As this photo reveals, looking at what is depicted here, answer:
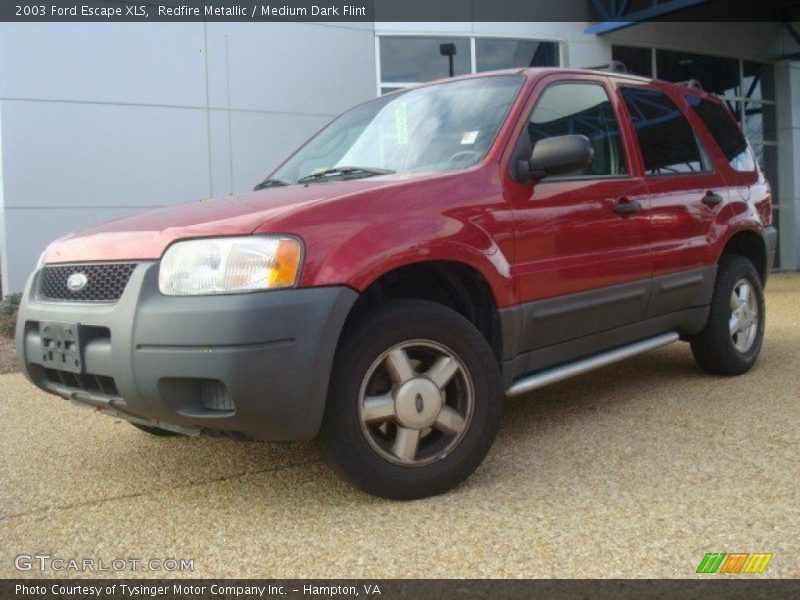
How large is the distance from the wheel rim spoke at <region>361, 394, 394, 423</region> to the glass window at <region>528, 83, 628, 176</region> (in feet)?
4.77

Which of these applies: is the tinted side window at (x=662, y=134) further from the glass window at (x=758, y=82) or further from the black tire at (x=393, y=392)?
the glass window at (x=758, y=82)

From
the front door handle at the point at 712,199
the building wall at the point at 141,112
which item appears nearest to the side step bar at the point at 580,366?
the front door handle at the point at 712,199

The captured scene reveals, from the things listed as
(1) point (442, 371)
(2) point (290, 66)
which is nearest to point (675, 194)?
(1) point (442, 371)

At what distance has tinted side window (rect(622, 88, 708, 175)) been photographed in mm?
4172

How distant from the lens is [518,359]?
3324 mm

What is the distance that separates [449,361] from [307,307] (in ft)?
2.21

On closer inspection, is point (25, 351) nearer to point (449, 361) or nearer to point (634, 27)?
point (449, 361)

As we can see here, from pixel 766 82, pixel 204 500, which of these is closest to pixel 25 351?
pixel 204 500

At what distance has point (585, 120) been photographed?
3.89 m

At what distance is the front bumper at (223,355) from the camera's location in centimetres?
249

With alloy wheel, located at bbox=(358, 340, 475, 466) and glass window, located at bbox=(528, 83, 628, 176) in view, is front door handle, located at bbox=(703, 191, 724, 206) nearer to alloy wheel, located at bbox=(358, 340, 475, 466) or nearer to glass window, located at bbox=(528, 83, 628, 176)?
glass window, located at bbox=(528, 83, 628, 176)

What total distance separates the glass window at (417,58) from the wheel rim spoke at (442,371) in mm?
8276

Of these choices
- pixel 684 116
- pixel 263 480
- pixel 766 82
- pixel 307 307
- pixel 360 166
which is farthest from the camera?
pixel 766 82

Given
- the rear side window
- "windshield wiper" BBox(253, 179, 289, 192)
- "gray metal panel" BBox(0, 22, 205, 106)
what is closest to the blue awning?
"gray metal panel" BBox(0, 22, 205, 106)
